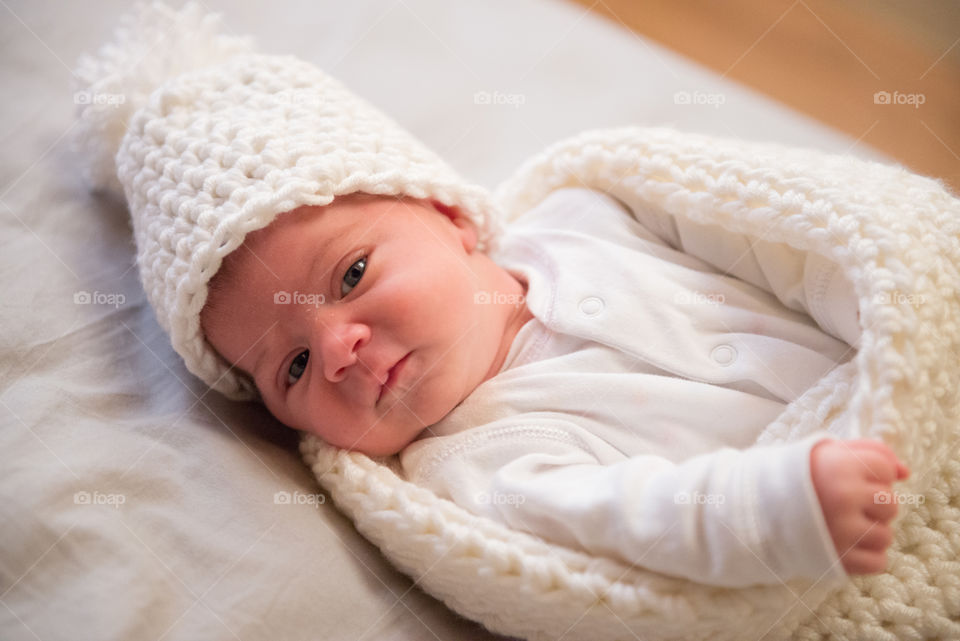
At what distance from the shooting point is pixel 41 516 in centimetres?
102

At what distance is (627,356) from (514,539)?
37 centimetres

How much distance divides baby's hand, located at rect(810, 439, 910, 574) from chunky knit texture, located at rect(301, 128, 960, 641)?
117 mm

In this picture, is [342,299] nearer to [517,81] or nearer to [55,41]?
[517,81]

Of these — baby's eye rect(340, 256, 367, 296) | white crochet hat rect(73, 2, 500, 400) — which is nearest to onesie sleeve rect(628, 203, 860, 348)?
white crochet hat rect(73, 2, 500, 400)

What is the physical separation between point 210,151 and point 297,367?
1.25 feet

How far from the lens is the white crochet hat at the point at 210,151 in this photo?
1.16m

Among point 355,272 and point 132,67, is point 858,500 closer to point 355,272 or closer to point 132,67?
point 355,272

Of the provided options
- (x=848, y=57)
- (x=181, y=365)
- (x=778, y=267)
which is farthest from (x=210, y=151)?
(x=848, y=57)

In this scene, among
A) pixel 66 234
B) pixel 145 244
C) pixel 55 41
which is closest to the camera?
pixel 145 244

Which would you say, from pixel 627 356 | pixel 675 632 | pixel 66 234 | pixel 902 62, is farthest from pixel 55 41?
pixel 902 62

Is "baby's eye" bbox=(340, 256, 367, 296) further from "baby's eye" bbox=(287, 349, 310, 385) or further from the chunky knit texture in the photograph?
the chunky knit texture

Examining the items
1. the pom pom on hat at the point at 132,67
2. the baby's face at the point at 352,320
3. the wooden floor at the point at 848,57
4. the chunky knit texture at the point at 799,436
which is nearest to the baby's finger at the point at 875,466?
the chunky knit texture at the point at 799,436

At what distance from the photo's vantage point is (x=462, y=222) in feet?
4.54

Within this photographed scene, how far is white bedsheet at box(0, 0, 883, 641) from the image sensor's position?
1.02 m
